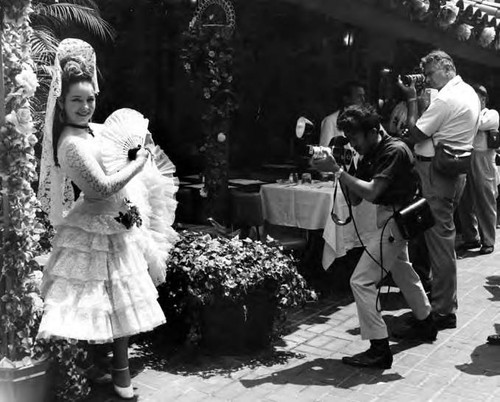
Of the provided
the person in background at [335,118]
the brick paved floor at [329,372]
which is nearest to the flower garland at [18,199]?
the brick paved floor at [329,372]

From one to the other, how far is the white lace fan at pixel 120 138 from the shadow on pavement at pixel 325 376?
175cm

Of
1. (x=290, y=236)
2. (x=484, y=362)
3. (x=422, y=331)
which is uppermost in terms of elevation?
(x=290, y=236)

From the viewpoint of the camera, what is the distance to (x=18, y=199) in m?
3.60

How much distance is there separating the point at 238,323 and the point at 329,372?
2.50 feet

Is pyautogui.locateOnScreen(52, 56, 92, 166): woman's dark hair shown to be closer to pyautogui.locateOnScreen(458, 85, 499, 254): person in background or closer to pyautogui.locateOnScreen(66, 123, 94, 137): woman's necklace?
pyautogui.locateOnScreen(66, 123, 94, 137): woman's necklace

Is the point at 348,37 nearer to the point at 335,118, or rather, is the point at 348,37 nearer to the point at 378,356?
the point at 335,118

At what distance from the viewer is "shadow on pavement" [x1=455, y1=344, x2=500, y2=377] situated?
463 cm

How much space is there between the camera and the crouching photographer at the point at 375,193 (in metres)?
4.46

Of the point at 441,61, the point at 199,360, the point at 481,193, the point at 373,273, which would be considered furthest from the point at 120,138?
the point at 481,193

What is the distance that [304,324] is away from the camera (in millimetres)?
5676

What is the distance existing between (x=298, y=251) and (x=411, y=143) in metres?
1.71

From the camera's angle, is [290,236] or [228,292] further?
[290,236]

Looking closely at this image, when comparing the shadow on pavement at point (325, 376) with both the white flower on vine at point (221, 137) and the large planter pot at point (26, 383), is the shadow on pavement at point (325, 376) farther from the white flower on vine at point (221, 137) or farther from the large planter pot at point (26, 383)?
the white flower on vine at point (221, 137)

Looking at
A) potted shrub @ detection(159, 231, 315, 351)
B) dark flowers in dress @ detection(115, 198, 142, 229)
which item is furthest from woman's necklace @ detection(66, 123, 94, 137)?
potted shrub @ detection(159, 231, 315, 351)
